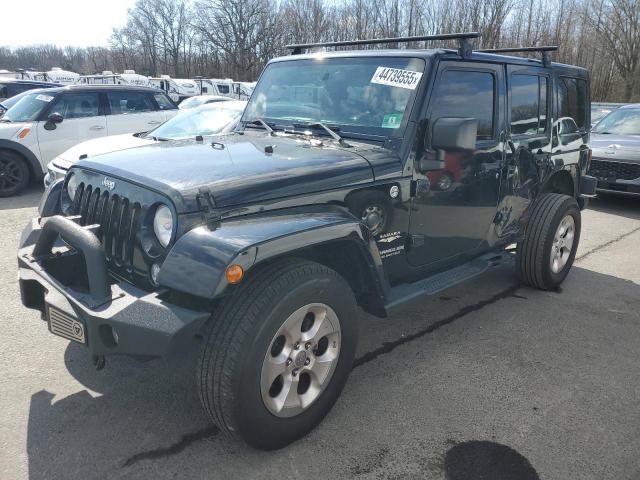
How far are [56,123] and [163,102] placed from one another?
203 centimetres

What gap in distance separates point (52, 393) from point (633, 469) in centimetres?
323

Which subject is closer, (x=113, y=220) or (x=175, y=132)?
(x=113, y=220)

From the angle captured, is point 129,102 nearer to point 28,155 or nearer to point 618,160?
point 28,155

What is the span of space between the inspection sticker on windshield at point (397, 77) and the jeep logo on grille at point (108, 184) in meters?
1.74

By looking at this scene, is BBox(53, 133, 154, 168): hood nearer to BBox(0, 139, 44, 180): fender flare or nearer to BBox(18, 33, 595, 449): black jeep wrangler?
BBox(0, 139, 44, 180): fender flare

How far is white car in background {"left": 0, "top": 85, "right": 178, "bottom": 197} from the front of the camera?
8.70 meters

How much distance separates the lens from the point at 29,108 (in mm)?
9031

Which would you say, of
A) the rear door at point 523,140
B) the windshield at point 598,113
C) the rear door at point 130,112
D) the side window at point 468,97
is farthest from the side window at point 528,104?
the windshield at point 598,113

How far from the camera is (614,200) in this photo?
32.6 ft

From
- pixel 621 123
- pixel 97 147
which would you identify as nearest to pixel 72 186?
pixel 97 147

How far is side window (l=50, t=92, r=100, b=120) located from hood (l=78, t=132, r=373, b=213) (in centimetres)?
677

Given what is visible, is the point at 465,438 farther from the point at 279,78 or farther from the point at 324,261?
the point at 279,78

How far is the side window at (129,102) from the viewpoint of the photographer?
9.35 meters

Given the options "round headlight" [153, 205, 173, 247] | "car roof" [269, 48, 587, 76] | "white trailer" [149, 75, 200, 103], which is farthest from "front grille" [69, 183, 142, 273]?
"white trailer" [149, 75, 200, 103]
